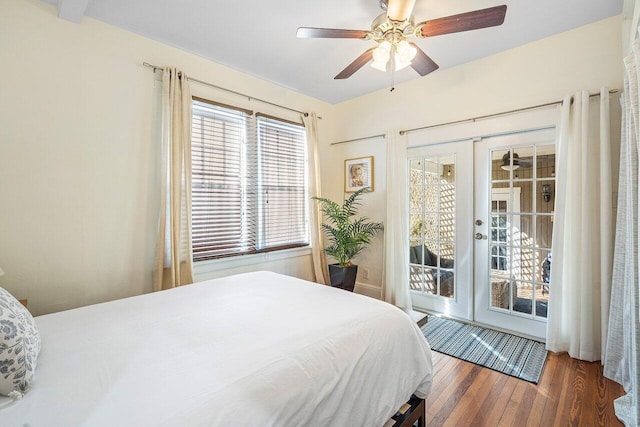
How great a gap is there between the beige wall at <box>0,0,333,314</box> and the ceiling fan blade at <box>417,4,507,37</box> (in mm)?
2201

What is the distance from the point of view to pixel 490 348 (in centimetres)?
251

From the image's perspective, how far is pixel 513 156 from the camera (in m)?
2.77

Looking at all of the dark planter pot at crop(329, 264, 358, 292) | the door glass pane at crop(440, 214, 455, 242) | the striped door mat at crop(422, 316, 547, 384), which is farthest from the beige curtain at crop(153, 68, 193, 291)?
the door glass pane at crop(440, 214, 455, 242)

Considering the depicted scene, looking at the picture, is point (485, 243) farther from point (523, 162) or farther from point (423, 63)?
point (423, 63)

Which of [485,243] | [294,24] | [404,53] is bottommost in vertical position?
[485,243]

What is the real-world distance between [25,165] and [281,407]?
2337mm

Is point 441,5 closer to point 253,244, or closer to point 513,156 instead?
point 513,156

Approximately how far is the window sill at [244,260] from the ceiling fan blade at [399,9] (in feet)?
8.17

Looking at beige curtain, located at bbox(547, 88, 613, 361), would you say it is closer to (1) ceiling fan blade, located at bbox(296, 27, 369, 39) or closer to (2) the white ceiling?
(2) the white ceiling

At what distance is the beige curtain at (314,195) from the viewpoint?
371cm

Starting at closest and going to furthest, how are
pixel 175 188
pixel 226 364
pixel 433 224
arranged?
pixel 226 364
pixel 175 188
pixel 433 224

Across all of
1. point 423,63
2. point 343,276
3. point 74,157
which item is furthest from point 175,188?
point 423,63

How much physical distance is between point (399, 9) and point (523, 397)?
8.22ft

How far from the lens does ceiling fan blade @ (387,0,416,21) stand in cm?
163
